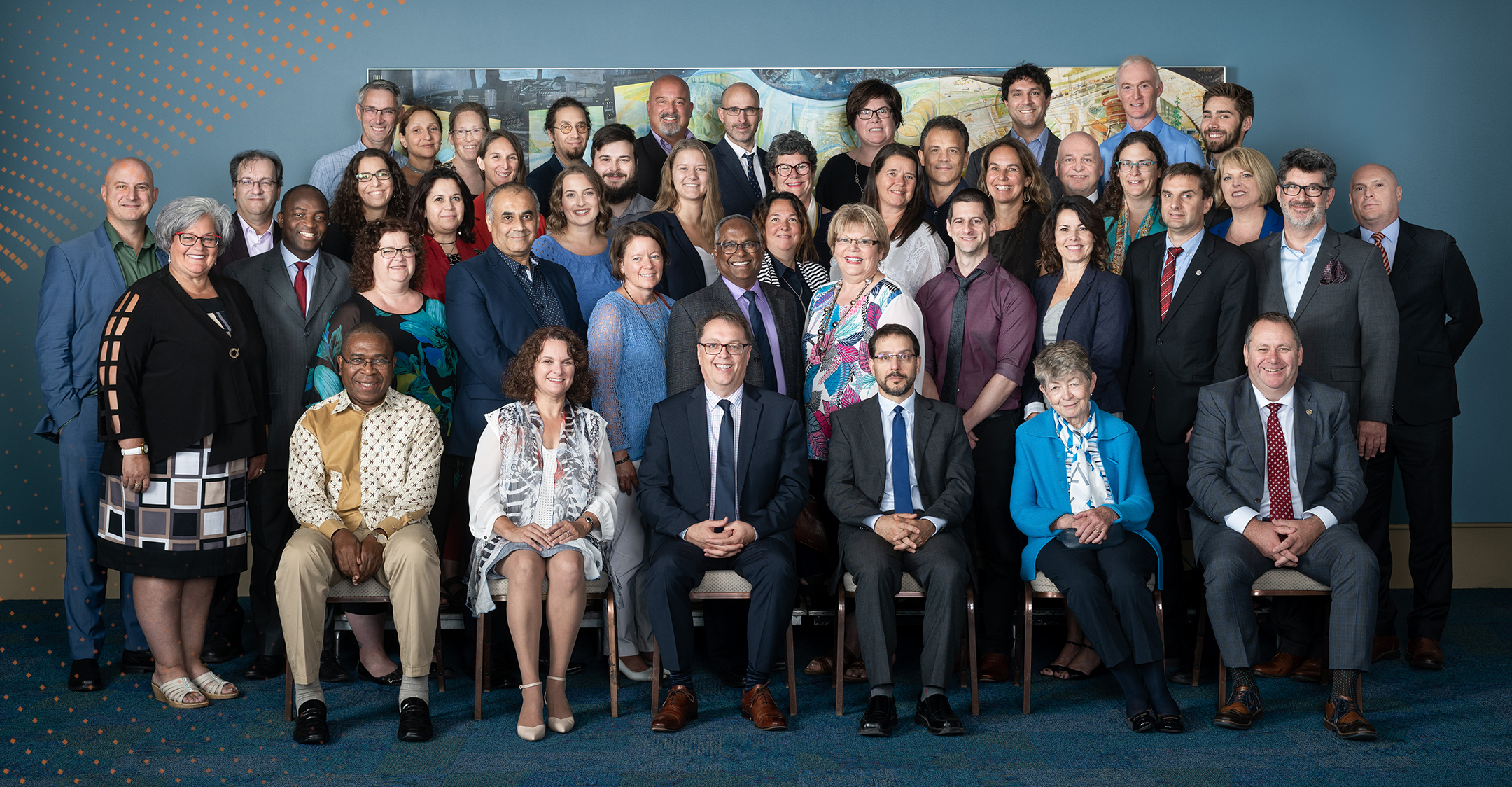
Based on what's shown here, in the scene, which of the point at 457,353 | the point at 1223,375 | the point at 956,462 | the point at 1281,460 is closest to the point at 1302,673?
the point at 1281,460

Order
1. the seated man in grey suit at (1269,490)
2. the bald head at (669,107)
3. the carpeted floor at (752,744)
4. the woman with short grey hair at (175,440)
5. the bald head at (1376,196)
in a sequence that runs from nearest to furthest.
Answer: the carpeted floor at (752,744)
the seated man in grey suit at (1269,490)
the woman with short grey hair at (175,440)
the bald head at (1376,196)
the bald head at (669,107)

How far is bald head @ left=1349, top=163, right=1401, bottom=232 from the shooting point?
4555 millimetres

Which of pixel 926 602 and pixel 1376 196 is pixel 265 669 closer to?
pixel 926 602

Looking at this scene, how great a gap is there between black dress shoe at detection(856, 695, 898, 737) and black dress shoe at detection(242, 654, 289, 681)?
2.20m

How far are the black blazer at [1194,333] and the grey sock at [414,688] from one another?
111 inches

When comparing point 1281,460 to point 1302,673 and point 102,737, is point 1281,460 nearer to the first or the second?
point 1302,673

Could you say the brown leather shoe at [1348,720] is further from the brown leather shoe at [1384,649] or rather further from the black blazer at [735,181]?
the black blazer at [735,181]

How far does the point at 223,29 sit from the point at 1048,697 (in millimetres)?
4966

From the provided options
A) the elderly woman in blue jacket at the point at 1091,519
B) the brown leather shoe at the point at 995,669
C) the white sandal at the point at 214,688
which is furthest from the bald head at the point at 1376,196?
the white sandal at the point at 214,688

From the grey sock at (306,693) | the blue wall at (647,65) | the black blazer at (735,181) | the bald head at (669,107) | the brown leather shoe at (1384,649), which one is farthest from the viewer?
the blue wall at (647,65)

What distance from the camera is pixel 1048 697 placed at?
387cm

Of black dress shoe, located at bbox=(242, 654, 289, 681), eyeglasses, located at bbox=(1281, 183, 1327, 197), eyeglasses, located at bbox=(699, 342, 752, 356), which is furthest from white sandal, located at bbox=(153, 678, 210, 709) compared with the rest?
eyeglasses, located at bbox=(1281, 183, 1327, 197)

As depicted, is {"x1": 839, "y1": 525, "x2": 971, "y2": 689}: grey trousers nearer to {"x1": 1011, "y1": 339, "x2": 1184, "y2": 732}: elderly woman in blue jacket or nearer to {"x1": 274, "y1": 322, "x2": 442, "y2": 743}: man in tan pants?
{"x1": 1011, "y1": 339, "x2": 1184, "y2": 732}: elderly woman in blue jacket

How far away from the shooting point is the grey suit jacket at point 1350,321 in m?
4.10
